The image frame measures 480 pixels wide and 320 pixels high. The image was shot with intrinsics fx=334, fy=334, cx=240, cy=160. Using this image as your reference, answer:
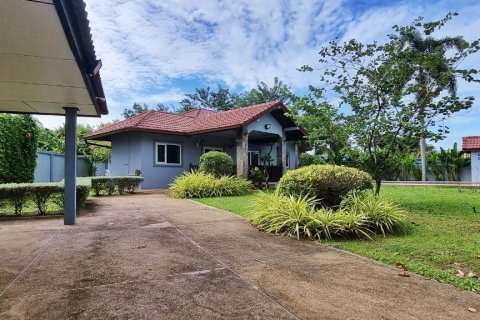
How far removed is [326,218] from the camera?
6211mm

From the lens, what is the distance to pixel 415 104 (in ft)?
29.7

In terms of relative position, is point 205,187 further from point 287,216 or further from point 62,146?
point 62,146

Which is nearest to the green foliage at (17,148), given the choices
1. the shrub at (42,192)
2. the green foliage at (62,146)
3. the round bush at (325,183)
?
the shrub at (42,192)

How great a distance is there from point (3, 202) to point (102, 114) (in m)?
3.53

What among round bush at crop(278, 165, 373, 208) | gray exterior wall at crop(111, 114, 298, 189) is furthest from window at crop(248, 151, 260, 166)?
round bush at crop(278, 165, 373, 208)

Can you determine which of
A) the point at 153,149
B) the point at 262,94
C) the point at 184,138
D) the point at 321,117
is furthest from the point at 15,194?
the point at 262,94

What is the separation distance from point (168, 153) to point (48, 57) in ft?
44.3

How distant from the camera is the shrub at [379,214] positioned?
6441 millimetres

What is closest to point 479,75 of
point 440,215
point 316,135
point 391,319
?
point 440,215

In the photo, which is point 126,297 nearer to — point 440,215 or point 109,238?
point 109,238

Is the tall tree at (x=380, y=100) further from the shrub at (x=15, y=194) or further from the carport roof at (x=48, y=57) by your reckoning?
the shrub at (x=15, y=194)

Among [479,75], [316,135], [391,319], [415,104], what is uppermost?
[479,75]

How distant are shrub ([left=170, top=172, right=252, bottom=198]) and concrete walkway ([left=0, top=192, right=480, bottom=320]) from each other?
6475 mm

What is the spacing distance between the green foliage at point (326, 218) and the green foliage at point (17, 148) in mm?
9199
